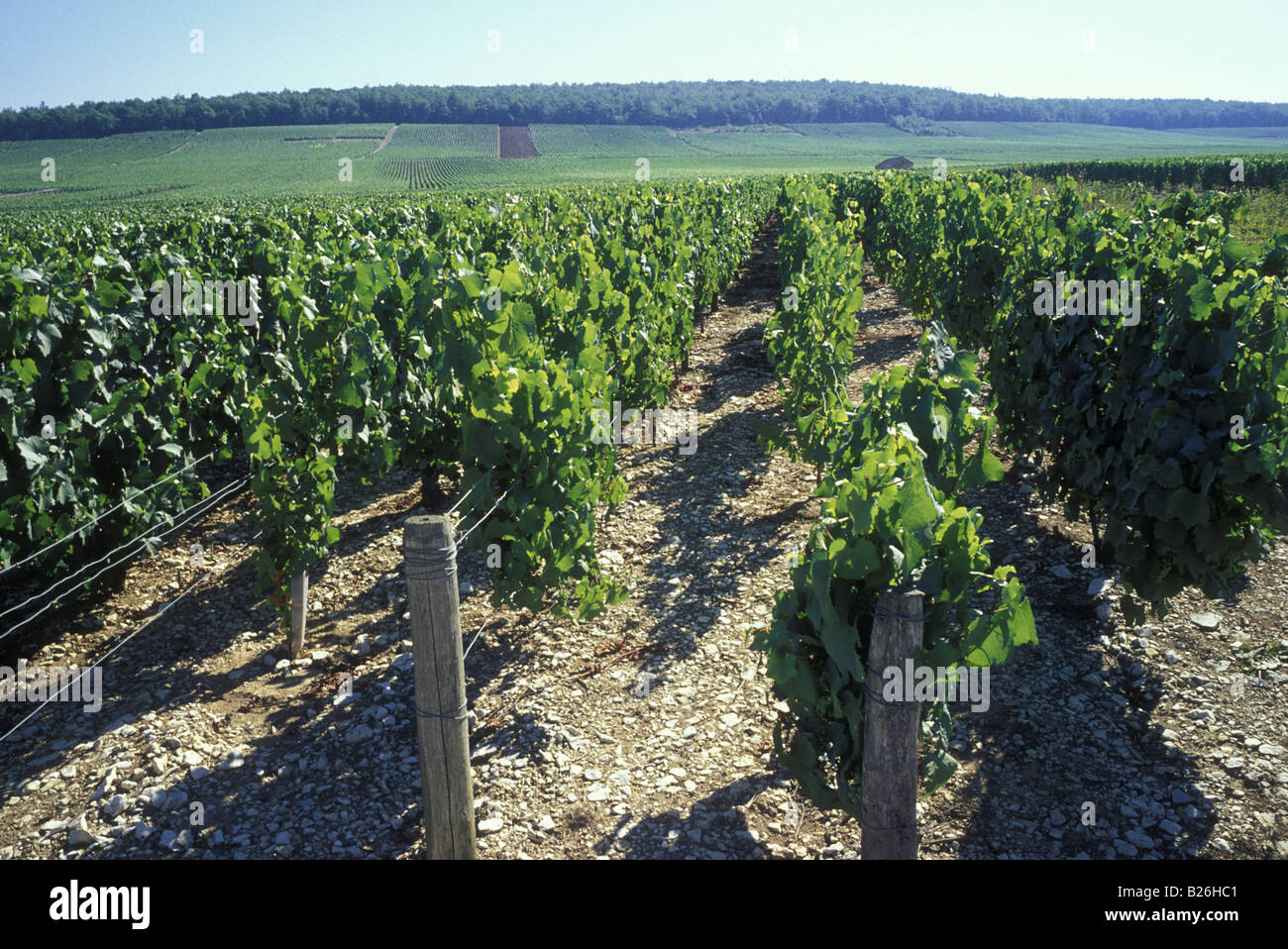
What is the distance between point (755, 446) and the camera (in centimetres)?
945

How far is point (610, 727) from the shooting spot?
185 inches

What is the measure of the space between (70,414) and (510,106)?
135 m

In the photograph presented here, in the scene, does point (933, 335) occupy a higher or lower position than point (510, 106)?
lower

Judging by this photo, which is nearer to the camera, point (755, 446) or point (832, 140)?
point (755, 446)

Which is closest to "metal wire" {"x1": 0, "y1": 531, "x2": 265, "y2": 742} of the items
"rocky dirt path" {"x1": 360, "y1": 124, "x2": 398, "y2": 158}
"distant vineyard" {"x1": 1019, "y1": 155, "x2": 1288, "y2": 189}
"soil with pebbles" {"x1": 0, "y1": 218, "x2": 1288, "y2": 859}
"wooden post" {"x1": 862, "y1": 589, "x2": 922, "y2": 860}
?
"soil with pebbles" {"x1": 0, "y1": 218, "x2": 1288, "y2": 859}

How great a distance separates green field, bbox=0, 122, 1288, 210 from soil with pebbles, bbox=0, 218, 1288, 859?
57.1m

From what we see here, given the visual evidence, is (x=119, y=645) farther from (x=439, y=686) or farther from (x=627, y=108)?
(x=627, y=108)

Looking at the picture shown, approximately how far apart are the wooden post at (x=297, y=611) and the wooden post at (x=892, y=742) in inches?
156
